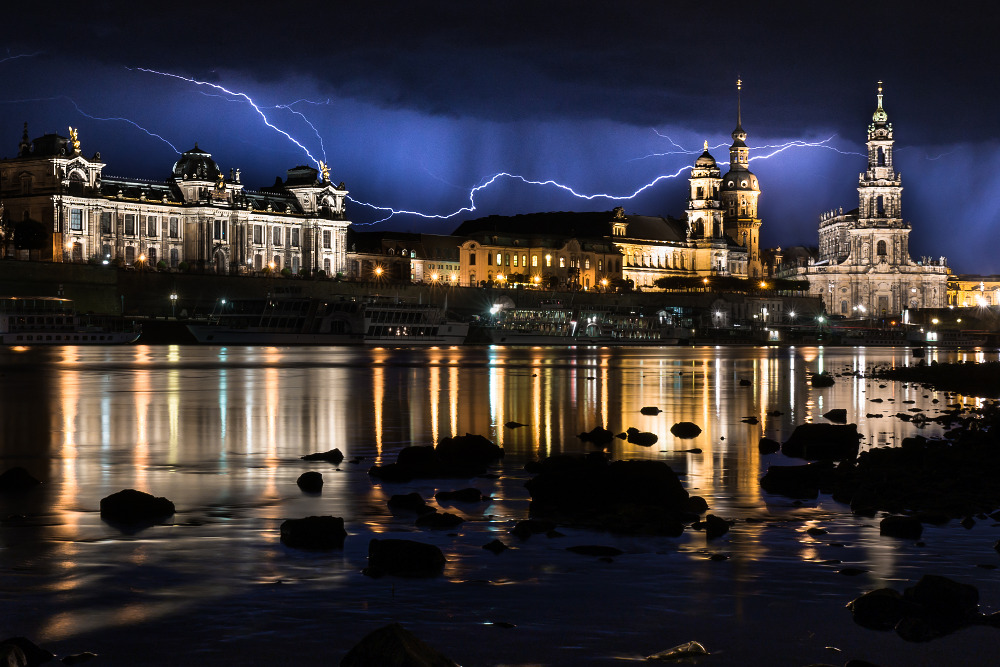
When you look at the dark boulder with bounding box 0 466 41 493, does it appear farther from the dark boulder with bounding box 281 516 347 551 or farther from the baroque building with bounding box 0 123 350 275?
the baroque building with bounding box 0 123 350 275

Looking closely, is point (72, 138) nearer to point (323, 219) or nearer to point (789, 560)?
point (323, 219)

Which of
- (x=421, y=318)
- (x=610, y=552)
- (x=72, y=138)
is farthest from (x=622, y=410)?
(x=72, y=138)

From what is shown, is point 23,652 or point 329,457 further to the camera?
point 329,457

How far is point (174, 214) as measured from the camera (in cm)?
15275

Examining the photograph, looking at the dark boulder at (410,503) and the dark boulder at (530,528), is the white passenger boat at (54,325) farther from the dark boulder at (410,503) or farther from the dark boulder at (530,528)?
the dark boulder at (530,528)

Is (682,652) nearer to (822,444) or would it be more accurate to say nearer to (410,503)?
(410,503)

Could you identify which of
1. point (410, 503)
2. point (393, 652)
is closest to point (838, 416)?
point (410, 503)

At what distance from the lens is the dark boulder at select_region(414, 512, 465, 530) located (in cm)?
1580

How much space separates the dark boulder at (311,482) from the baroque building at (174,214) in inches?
4906

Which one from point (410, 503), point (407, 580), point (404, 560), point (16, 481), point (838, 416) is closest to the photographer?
point (407, 580)

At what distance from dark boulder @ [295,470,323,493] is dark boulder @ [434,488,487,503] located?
2.12m

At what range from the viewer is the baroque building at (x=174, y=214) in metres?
139

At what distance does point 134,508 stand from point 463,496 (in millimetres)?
4854

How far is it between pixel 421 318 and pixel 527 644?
4888 inches
